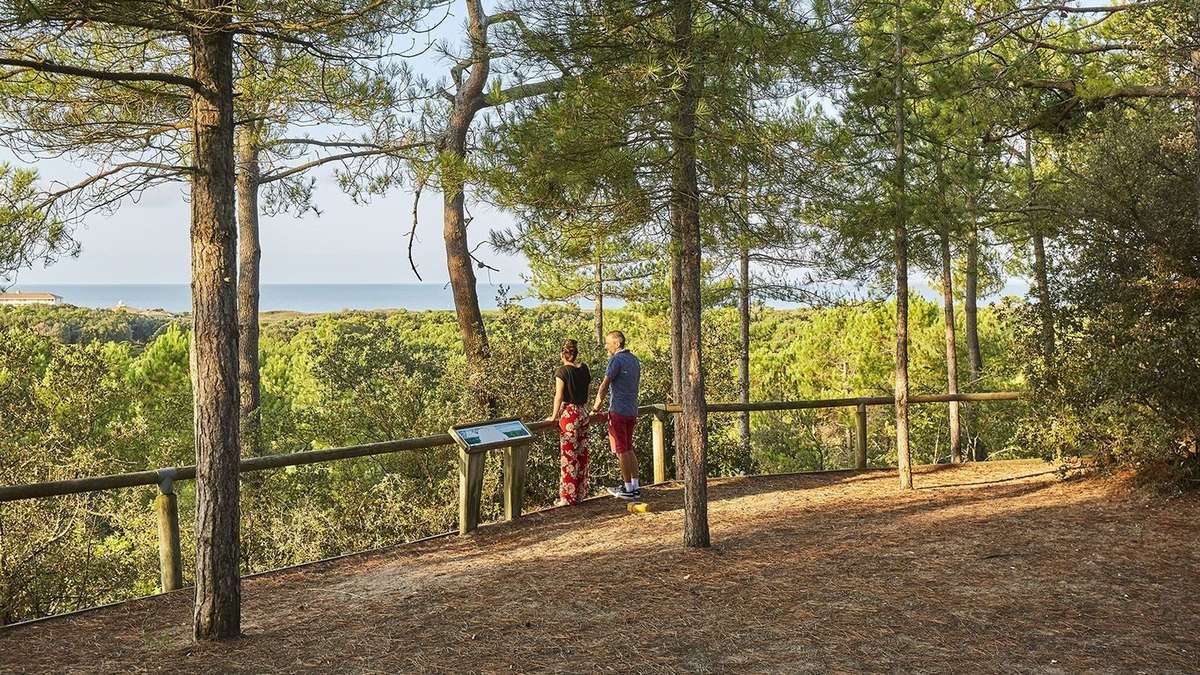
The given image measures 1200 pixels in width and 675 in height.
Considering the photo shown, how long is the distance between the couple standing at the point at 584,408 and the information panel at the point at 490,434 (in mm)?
434

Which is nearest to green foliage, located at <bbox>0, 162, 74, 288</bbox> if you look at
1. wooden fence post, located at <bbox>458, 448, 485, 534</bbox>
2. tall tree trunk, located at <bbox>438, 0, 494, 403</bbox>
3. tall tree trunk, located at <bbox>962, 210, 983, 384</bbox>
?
wooden fence post, located at <bbox>458, 448, 485, 534</bbox>

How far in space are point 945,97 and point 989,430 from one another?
1700 cm

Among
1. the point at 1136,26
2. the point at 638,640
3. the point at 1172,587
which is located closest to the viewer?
the point at 638,640

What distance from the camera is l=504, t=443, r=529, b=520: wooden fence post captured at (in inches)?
342

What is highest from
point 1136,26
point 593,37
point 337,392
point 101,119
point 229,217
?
point 1136,26

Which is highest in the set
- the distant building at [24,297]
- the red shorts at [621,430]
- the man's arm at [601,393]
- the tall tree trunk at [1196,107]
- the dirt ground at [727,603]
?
the tall tree trunk at [1196,107]

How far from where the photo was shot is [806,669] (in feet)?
15.7

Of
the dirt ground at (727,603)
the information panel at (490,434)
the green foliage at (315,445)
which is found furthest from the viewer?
the green foliage at (315,445)

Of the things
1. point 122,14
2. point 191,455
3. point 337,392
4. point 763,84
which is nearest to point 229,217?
point 122,14

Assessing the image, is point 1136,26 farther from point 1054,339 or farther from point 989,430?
point 989,430

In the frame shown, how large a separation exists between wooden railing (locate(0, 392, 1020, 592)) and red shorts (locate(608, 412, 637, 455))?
0.59 meters

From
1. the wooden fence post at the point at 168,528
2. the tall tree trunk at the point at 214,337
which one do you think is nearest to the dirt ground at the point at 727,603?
the wooden fence post at the point at 168,528

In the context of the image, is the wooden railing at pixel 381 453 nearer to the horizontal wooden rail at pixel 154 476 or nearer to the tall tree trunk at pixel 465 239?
the horizontal wooden rail at pixel 154 476

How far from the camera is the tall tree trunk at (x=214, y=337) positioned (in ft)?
17.4
